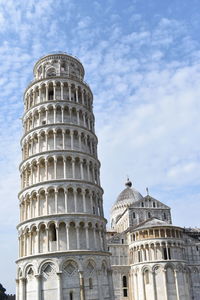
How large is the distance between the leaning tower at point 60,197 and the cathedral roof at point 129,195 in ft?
114

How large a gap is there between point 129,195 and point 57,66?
3849 centimetres

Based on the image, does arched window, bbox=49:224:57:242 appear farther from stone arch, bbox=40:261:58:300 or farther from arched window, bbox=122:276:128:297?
arched window, bbox=122:276:128:297

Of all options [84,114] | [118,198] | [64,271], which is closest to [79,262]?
[64,271]

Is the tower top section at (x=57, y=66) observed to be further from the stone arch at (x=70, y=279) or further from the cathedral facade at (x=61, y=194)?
the stone arch at (x=70, y=279)

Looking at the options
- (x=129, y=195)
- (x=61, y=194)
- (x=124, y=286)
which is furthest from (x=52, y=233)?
(x=129, y=195)

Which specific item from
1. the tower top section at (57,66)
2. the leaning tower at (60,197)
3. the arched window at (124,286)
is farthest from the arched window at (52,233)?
the arched window at (124,286)

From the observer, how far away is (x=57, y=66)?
120 ft

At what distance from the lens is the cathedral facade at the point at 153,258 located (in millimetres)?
47688

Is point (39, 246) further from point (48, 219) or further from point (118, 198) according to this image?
point (118, 198)

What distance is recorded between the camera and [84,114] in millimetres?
34812

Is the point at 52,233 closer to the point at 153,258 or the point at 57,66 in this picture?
the point at 57,66

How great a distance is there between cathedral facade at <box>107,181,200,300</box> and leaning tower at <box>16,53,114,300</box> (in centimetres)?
2068

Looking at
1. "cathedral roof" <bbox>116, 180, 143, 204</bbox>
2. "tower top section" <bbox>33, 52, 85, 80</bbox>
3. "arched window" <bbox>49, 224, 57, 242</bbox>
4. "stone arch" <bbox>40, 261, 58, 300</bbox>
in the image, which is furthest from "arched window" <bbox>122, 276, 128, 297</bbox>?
"tower top section" <bbox>33, 52, 85, 80</bbox>

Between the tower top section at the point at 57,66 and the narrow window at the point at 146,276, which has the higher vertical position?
the tower top section at the point at 57,66
